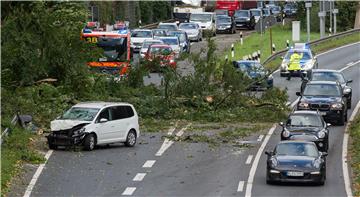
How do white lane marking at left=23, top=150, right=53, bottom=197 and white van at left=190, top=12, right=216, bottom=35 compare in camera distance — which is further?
white van at left=190, top=12, right=216, bottom=35

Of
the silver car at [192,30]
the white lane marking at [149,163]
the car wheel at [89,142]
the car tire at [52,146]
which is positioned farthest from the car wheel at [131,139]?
the silver car at [192,30]

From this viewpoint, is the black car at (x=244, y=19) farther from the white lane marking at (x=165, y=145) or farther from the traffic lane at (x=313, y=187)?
the traffic lane at (x=313, y=187)

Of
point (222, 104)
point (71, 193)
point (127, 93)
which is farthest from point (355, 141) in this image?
point (71, 193)

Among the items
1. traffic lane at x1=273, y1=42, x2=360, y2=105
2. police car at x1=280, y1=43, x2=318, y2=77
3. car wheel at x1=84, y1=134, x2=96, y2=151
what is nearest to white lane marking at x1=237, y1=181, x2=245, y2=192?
car wheel at x1=84, y1=134, x2=96, y2=151

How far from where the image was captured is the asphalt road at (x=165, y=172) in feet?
89.0

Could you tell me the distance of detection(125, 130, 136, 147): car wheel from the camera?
34.3 m

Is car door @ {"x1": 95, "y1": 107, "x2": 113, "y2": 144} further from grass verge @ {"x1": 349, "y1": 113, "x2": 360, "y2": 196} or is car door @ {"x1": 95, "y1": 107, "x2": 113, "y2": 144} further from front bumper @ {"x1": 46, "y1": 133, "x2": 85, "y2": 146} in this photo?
grass verge @ {"x1": 349, "y1": 113, "x2": 360, "y2": 196}

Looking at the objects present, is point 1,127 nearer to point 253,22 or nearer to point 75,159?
point 75,159

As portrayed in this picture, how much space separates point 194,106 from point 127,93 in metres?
2.87

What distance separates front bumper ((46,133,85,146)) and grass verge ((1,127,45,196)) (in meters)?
0.69

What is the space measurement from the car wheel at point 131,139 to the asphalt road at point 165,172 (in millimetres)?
225

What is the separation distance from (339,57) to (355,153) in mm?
32928

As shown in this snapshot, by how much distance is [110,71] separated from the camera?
154ft

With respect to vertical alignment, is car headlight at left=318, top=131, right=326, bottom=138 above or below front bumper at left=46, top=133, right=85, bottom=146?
below
